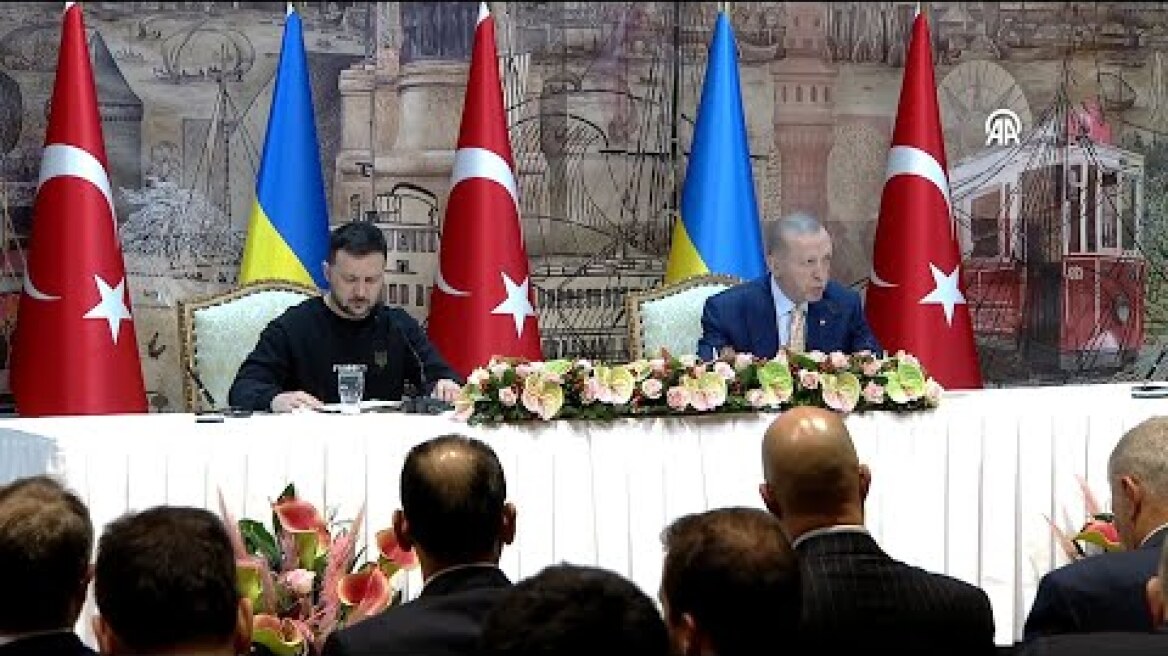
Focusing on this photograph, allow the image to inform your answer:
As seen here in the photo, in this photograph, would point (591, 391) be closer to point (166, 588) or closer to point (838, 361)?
point (838, 361)

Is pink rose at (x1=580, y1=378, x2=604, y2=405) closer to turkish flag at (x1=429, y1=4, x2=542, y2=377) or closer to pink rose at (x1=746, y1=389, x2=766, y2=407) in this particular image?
pink rose at (x1=746, y1=389, x2=766, y2=407)

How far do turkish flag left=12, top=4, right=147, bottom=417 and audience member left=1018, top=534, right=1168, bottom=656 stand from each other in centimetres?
428

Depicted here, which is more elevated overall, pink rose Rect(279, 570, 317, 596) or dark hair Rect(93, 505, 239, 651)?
dark hair Rect(93, 505, 239, 651)

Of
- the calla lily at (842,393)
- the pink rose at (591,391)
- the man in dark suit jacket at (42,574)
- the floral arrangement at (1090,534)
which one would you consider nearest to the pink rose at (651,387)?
the pink rose at (591,391)

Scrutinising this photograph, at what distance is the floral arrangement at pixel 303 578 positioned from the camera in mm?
3656

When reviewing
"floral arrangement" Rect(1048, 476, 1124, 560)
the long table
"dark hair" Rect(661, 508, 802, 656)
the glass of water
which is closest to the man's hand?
the glass of water

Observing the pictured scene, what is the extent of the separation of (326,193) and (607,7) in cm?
127

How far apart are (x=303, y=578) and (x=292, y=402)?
128cm

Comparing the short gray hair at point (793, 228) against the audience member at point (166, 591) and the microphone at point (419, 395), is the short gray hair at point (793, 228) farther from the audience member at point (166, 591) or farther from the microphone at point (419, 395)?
the audience member at point (166, 591)

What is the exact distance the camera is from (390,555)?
3.88m

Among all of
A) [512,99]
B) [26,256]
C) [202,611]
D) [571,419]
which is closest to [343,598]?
[571,419]

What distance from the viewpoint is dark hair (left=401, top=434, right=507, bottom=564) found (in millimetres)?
2941

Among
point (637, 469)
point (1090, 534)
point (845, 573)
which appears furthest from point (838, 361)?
point (845, 573)

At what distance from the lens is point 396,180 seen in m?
7.09
